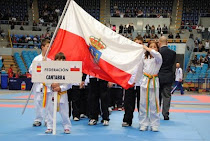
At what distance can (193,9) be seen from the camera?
104 ft

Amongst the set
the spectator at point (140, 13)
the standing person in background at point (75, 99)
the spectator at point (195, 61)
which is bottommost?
the standing person in background at point (75, 99)

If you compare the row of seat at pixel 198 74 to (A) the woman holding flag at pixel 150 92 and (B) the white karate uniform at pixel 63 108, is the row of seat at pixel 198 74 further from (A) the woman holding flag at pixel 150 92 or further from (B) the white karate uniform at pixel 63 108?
(B) the white karate uniform at pixel 63 108

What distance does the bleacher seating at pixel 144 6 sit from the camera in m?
32.3

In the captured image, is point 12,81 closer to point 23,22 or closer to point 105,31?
point 23,22

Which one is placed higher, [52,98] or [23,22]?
[23,22]

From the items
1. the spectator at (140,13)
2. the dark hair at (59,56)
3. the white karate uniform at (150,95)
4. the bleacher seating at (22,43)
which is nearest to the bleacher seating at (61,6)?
the spectator at (140,13)

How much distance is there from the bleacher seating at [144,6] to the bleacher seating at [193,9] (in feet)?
5.24

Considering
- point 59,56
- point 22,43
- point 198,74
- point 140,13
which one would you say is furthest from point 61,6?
point 59,56

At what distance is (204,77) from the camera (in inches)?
821

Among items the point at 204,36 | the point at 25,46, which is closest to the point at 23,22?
the point at 25,46

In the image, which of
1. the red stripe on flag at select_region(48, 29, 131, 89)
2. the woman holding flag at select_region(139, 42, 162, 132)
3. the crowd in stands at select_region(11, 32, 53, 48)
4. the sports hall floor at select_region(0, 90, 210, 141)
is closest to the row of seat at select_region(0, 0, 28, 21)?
the crowd in stands at select_region(11, 32, 53, 48)

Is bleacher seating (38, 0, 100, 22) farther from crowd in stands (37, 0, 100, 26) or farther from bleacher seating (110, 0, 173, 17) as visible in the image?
bleacher seating (110, 0, 173, 17)

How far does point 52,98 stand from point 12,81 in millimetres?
13859

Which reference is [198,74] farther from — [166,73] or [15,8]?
[15,8]
